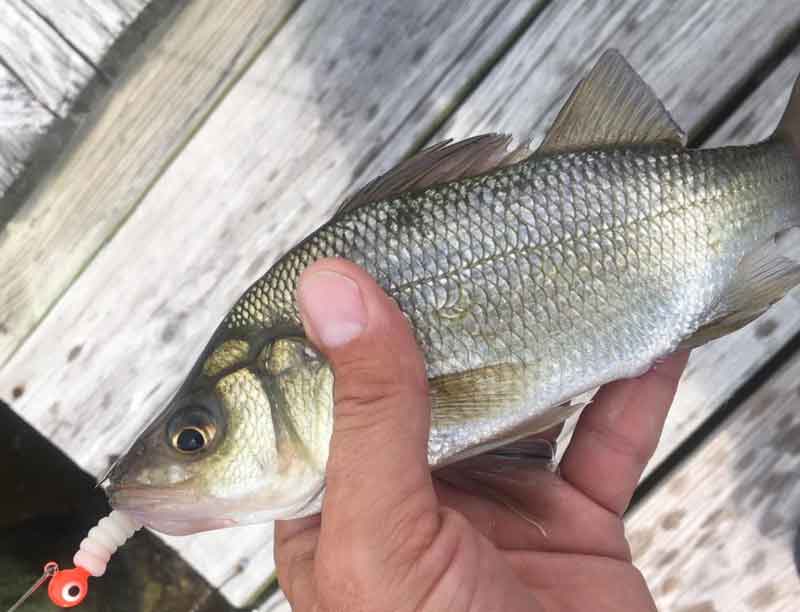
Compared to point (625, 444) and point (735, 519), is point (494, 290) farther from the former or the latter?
point (735, 519)

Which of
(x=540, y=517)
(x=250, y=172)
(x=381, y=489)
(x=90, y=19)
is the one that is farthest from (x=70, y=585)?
(x=90, y=19)

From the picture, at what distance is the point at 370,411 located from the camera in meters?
0.76

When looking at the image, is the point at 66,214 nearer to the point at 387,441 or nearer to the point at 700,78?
the point at 387,441

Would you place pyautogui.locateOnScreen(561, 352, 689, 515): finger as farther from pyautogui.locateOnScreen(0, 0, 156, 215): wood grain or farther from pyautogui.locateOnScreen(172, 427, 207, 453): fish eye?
pyautogui.locateOnScreen(0, 0, 156, 215): wood grain

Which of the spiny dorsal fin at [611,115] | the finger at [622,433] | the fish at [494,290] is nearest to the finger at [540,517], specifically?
the finger at [622,433]

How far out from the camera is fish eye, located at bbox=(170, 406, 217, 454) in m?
0.87

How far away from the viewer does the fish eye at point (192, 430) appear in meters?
0.87

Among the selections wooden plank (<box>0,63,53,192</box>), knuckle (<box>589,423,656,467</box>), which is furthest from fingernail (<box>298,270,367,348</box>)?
wooden plank (<box>0,63,53,192</box>)

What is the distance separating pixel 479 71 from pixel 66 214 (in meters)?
1.06

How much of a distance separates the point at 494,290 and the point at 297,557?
568mm

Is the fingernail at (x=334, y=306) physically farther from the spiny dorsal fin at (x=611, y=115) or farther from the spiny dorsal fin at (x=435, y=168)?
the spiny dorsal fin at (x=611, y=115)

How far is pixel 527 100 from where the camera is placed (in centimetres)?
141

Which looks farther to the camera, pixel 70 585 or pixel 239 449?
pixel 70 585

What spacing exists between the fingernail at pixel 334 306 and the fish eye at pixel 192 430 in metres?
0.23
